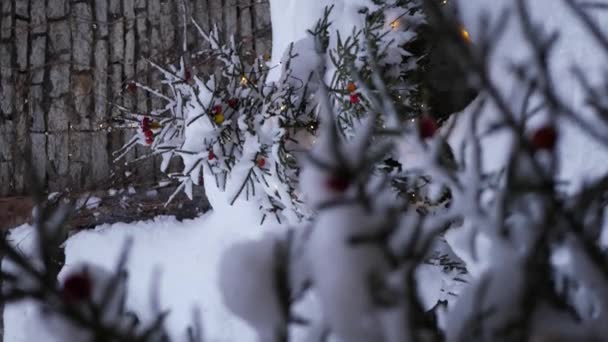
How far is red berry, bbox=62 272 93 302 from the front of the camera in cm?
47

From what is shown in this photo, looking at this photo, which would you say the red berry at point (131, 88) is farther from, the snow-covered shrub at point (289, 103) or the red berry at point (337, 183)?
the red berry at point (337, 183)

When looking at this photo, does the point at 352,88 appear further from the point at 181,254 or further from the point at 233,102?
the point at 181,254

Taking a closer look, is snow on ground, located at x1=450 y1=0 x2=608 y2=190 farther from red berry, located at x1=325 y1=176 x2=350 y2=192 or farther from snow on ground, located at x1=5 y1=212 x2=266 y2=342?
snow on ground, located at x1=5 y1=212 x2=266 y2=342

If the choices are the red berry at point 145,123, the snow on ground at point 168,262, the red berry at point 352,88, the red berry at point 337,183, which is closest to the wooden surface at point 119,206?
the snow on ground at point 168,262

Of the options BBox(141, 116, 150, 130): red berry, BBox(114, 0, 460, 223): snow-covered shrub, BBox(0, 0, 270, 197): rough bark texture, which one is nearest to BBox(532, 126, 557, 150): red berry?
BBox(114, 0, 460, 223): snow-covered shrub

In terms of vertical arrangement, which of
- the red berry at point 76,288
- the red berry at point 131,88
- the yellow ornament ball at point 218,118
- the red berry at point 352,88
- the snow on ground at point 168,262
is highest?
the red berry at point 131,88

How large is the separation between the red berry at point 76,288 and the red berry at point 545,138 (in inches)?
15.9

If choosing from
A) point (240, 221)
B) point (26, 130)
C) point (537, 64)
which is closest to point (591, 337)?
point (537, 64)

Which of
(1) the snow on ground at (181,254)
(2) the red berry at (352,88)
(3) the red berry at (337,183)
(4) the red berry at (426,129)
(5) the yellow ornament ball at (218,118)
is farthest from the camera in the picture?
(1) the snow on ground at (181,254)

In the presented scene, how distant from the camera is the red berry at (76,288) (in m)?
0.47

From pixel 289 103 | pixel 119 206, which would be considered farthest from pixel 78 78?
pixel 289 103

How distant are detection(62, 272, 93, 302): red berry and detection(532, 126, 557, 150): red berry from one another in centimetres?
40

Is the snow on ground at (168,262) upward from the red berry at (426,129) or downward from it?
downward

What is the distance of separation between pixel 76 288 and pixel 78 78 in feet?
8.01
